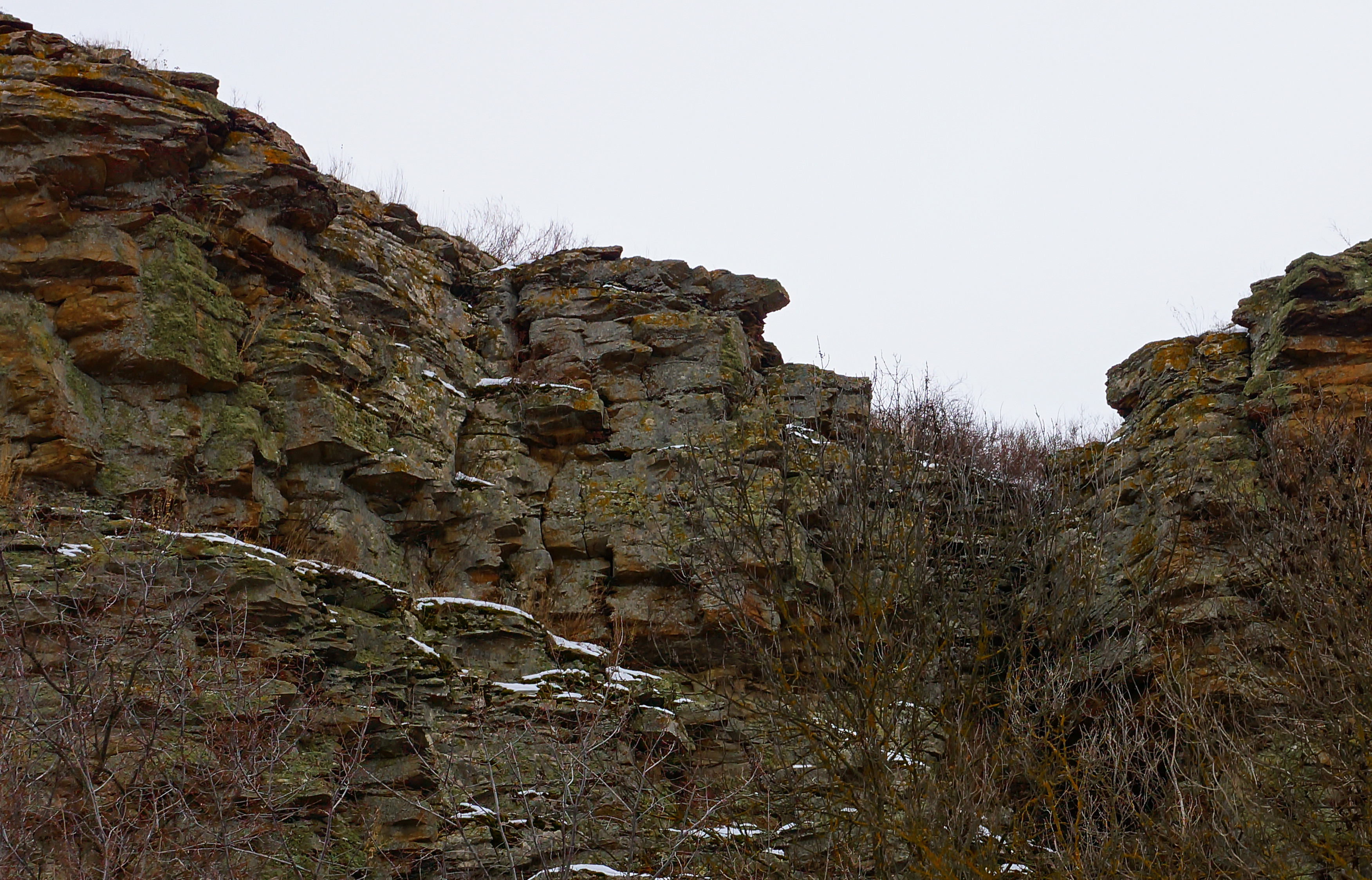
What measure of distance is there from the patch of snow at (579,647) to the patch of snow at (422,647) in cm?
171

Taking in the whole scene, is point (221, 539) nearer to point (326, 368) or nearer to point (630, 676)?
point (326, 368)

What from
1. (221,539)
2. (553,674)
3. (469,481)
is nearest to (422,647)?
(553,674)

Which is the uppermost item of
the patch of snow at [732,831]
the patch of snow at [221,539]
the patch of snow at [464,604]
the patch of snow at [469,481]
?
the patch of snow at [469,481]

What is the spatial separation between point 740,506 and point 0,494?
27.7 feet

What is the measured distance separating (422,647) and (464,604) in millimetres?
1277

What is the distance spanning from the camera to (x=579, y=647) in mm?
11922

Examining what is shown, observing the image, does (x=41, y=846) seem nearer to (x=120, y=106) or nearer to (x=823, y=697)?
(x=823, y=697)

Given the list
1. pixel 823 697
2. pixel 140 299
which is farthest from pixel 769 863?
pixel 140 299

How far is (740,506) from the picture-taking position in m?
12.0

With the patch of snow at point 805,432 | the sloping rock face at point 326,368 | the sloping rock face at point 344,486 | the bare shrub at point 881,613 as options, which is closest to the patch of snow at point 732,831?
the sloping rock face at point 344,486

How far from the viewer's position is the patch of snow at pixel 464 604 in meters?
A: 11.5

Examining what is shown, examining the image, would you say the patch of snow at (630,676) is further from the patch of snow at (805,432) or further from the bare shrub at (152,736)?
the patch of snow at (805,432)

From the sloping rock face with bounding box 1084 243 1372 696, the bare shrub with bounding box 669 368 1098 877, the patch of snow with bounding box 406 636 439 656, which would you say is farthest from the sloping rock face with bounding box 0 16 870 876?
the sloping rock face with bounding box 1084 243 1372 696

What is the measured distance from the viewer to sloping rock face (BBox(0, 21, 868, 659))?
11.5 m
